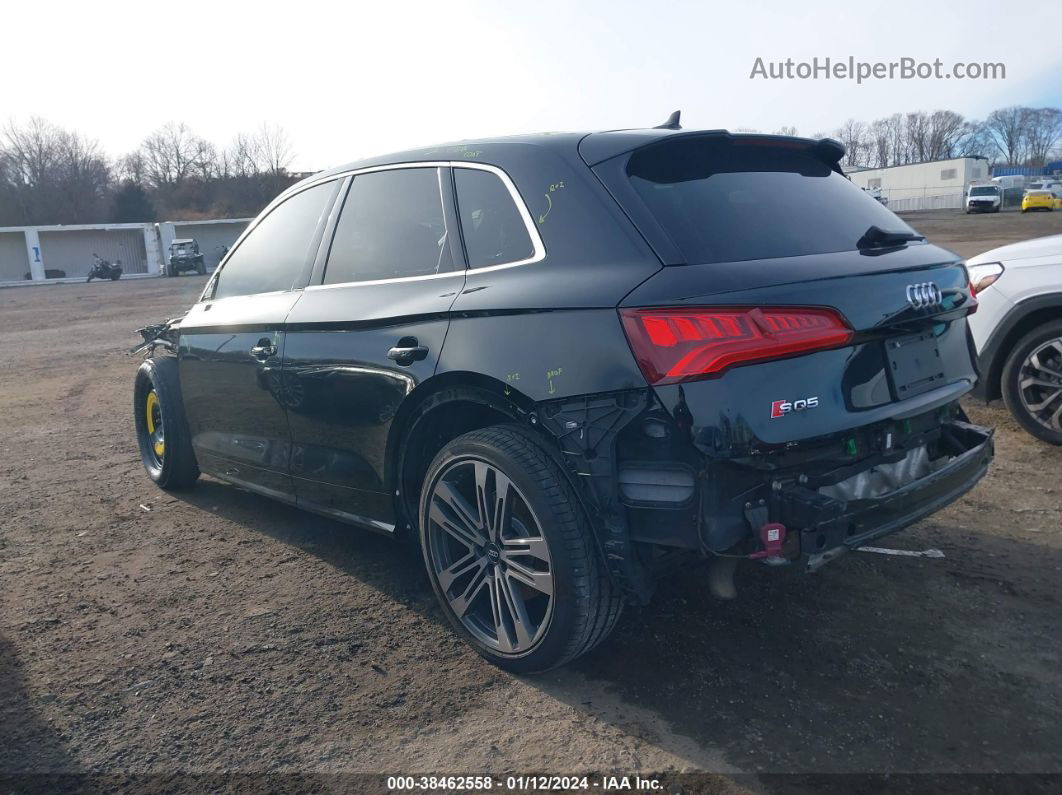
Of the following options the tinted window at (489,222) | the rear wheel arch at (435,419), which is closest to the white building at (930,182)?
the tinted window at (489,222)

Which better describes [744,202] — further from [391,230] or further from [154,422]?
[154,422]

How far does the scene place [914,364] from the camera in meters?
3.00

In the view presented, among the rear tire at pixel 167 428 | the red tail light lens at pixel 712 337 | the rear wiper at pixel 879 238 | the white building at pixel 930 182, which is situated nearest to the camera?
the red tail light lens at pixel 712 337

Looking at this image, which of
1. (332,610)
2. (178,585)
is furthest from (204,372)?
(332,610)

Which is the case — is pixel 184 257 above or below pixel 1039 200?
above

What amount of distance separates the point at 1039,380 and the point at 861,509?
336 cm

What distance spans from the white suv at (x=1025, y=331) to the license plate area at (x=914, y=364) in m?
2.55

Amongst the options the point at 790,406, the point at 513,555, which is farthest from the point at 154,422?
the point at 790,406

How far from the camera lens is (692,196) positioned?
2980mm

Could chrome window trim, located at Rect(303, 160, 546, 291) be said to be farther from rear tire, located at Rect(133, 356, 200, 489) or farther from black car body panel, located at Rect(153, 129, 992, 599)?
rear tire, located at Rect(133, 356, 200, 489)

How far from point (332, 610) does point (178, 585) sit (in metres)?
0.87

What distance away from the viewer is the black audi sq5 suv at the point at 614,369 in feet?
8.52

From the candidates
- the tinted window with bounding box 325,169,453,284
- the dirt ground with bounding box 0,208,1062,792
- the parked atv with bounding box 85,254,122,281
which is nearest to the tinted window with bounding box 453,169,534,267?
the tinted window with bounding box 325,169,453,284

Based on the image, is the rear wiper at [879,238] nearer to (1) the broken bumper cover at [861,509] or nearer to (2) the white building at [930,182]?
(1) the broken bumper cover at [861,509]
